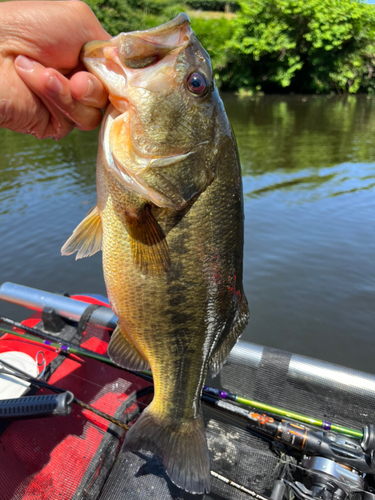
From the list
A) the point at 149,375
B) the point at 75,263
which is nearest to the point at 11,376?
the point at 149,375

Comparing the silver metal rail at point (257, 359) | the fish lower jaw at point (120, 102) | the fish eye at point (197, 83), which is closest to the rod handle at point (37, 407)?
the silver metal rail at point (257, 359)

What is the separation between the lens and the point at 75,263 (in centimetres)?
696

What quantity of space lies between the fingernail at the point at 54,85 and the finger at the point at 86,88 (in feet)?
0.15

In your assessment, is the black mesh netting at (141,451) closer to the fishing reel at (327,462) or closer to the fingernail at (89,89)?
the fishing reel at (327,462)

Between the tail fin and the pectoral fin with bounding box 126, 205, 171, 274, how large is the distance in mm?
821

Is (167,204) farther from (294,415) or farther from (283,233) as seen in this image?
(283,233)

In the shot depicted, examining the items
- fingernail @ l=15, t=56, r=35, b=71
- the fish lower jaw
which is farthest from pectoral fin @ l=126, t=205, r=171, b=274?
fingernail @ l=15, t=56, r=35, b=71

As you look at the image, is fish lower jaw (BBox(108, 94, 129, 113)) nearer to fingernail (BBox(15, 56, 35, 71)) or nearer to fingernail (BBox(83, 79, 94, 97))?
fingernail (BBox(83, 79, 94, 97))

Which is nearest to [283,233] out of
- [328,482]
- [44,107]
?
[328,482]

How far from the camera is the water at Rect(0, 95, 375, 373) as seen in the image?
529 centimetres

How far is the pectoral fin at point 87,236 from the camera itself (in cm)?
167

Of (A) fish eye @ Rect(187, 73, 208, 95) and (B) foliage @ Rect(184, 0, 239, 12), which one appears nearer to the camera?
(A) fish eye @ Rect(187, 73, 208, 95)

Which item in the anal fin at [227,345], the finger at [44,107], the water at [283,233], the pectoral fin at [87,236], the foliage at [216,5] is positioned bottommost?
the water at [283,233]

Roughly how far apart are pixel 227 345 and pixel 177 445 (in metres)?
0.56
